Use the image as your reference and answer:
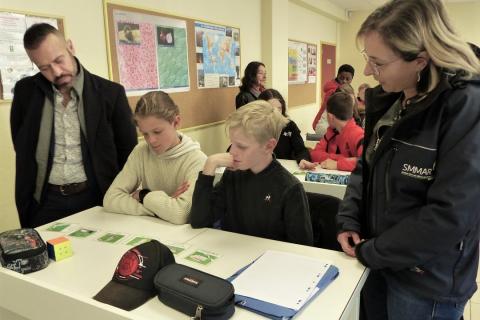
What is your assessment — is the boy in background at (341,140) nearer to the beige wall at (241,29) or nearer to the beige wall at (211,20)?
the beige wall at (241,29)

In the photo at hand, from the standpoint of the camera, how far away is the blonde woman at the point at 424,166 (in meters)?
0.97

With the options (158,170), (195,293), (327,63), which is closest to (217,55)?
(158,170)

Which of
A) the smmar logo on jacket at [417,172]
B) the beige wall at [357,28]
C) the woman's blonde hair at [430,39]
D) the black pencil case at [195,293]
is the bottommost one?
the black pencil case at [195,293]

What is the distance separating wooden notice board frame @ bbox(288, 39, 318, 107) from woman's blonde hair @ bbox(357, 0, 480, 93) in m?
5.24

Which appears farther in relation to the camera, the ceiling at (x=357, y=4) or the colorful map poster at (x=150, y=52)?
the ceiling at (x=357, y=4)

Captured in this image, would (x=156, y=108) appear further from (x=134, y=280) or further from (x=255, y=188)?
(x=134, y=280)

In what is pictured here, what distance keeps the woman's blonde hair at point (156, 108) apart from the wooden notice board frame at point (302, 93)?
4638mm

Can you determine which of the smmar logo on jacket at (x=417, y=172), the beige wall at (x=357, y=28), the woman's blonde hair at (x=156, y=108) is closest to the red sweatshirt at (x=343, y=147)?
the woman's blonde hair at (x=156, y=108)

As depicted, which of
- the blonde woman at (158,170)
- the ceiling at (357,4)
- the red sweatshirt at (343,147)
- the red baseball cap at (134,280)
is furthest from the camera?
the ceiling at (357,4)

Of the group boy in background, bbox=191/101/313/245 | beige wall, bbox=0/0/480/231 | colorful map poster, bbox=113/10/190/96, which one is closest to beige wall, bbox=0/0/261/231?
beige wall, bbox=0/0/480/231

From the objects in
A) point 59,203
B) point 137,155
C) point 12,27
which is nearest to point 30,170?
point 59,203

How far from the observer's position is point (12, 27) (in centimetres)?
221

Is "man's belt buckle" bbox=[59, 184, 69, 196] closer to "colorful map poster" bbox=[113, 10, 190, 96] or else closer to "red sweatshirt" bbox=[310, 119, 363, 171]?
"colorful map poster" bbox=[113, 10, 190, 96]

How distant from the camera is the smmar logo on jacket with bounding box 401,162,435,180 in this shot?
3.35 ft
